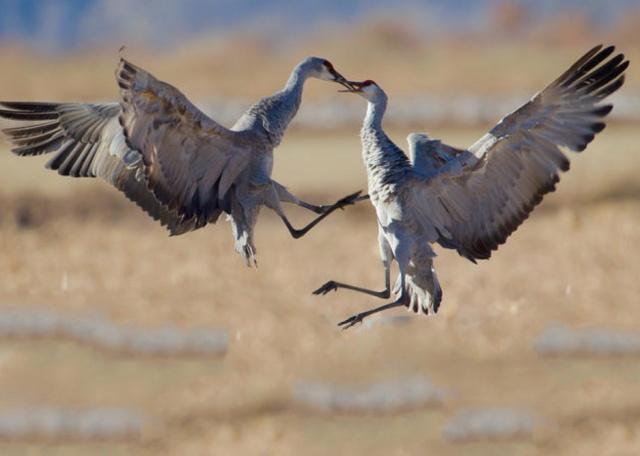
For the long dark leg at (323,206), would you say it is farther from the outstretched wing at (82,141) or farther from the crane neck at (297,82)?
the outstretched wing at (82,141)

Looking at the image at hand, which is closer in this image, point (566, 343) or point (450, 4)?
point (566, 343)

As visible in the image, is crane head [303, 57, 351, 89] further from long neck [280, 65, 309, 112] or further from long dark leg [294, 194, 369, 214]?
long dark leg [294, 194, 369, 214]

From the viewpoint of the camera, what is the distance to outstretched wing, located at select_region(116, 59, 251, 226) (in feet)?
27.3

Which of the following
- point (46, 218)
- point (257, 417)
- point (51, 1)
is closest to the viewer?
point (257, 417)

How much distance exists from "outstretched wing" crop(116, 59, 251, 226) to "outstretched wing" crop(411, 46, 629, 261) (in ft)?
3.86

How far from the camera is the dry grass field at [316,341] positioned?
35.1 ft

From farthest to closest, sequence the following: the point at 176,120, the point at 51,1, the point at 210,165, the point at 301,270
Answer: the point at 51,1 → the point at 301,270 → the point at 210,165 → the point at 176,120

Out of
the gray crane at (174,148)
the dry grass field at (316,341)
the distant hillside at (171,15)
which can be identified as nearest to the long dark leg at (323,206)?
the gray crane at (174,148)

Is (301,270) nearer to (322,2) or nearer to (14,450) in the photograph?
(14,450)

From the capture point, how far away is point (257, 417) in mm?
10914

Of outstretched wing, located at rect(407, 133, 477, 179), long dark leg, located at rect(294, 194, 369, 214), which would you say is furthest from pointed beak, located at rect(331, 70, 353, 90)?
long dark leg, located at rect(294, 194, 369, 214)

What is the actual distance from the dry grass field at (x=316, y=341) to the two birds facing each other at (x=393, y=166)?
4.77 feet

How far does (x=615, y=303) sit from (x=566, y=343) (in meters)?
1.28

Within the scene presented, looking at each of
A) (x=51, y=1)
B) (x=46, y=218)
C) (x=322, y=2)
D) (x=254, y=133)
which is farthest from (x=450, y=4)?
(x=254, y=133)
